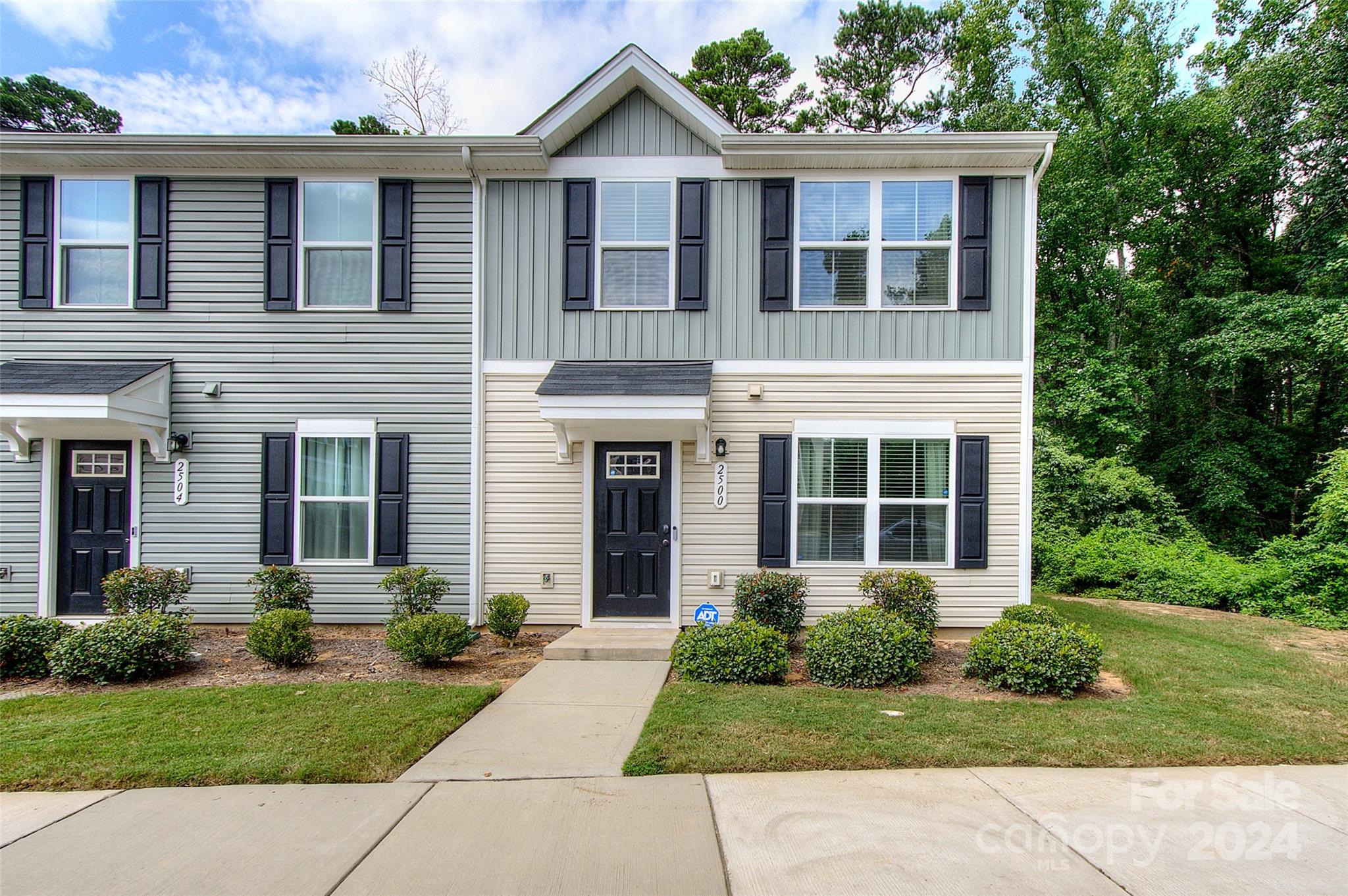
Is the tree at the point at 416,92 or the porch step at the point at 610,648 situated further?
the tree at the point at 416,92

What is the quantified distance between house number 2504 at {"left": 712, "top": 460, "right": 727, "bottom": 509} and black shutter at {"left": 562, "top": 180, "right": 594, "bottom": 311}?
2.38 meters

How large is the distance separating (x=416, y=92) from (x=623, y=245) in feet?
41.8

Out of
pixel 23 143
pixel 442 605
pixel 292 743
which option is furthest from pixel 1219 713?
pixel 23 143

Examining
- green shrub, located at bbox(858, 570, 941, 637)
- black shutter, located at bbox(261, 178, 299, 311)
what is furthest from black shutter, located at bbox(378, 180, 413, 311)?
green shrub, located at bbox(858, 570, 941, 637)

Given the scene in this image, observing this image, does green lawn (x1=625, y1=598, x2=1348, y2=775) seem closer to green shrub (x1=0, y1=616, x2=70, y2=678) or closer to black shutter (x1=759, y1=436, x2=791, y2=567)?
black shutter (x1=759, y1=436, x2=791, y2=567)

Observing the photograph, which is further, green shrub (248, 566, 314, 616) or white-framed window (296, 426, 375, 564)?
white-framed window (296, 426, 375, 564)

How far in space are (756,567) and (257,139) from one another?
7276mm

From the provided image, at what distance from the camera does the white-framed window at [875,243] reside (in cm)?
744

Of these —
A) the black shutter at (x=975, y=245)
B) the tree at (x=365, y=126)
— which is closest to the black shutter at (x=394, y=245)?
the black shutter at (x=975, y=245)

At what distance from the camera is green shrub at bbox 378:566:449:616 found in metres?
7.04

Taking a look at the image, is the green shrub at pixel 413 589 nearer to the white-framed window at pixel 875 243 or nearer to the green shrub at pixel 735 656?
the green shrub at pixel 735 656

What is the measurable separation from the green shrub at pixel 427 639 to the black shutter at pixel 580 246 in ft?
12.1

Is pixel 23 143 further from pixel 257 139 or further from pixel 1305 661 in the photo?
pixel 1305 661

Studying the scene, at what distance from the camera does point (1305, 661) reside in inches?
256
